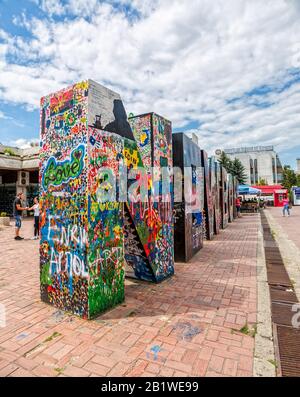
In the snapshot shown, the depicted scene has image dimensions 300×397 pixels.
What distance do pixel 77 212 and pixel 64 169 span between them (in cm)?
66

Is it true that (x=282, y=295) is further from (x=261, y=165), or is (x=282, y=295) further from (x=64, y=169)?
(x=261, y=165)

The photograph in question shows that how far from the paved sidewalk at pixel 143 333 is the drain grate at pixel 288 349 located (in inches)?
11.7

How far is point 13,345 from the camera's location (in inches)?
109

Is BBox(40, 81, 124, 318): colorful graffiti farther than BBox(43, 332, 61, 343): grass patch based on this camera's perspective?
Yes

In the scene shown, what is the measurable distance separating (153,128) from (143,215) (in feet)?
5.58

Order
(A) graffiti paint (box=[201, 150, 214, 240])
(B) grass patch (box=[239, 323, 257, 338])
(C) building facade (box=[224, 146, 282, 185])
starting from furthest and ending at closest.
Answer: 1. (C) building facade (box=[224, 146, 282, 185])
2. (A) graffiti paint (box=[201, 150, 214, 240])
3. (B) grass patch (box=[239, 323, 257, 338])

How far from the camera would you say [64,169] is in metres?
3.54

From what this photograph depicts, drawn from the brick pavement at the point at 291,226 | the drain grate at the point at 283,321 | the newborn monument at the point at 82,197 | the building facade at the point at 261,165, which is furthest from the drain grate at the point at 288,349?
the building facade at the point at 261,165

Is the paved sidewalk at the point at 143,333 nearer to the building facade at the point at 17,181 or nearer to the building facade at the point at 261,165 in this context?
the building facade at the point at 17,181

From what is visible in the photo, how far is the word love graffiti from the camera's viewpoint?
334cm

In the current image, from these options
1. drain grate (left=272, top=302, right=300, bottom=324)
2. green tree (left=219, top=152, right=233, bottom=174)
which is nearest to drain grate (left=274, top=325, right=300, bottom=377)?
drain grate (left=272, top=302, right=300, bottom=324)

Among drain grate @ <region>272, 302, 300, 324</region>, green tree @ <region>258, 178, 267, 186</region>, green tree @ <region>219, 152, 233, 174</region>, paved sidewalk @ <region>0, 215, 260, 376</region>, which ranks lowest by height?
drain grate @ <region>272, 302, 300, 324</region>

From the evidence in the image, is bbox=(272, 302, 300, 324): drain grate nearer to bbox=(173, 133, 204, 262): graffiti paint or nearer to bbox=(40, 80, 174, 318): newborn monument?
bbox=(40, 80, 174, 318): newborn monument
